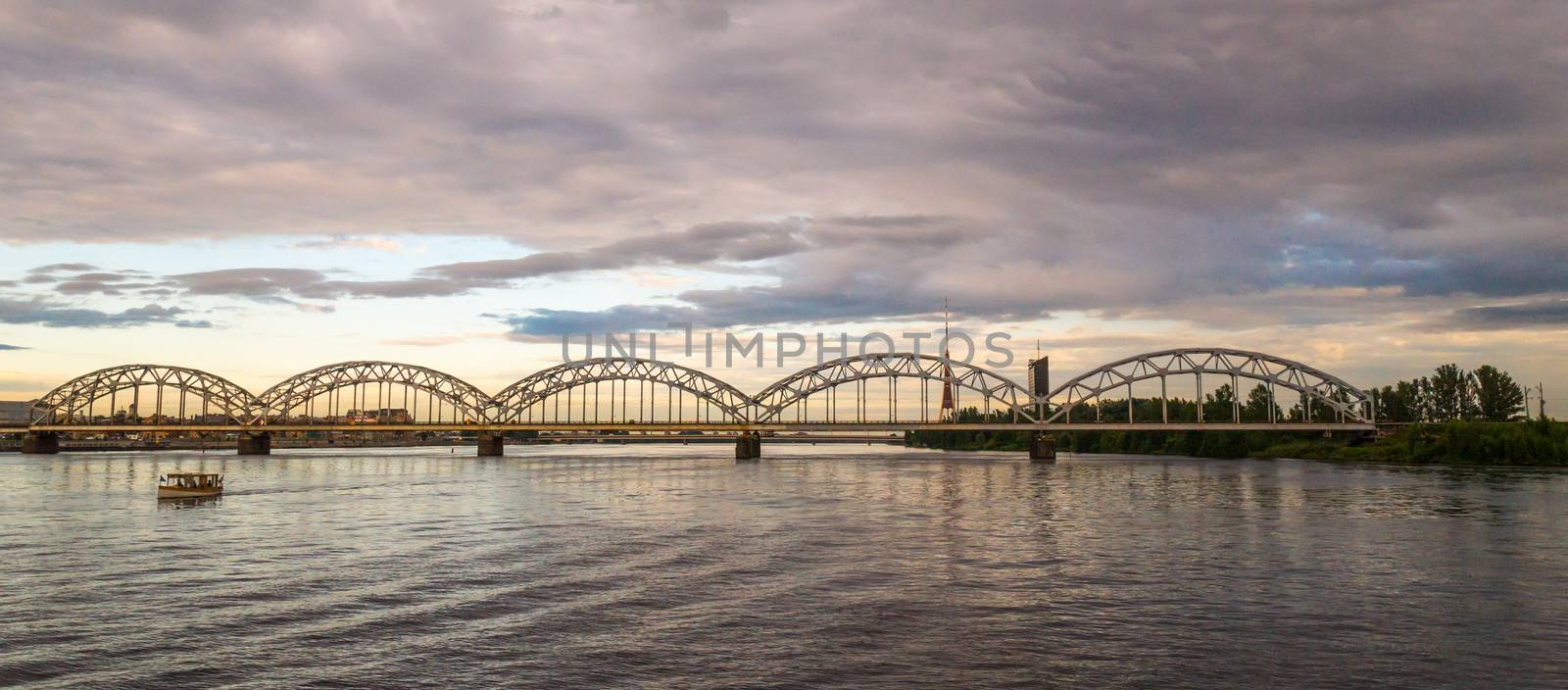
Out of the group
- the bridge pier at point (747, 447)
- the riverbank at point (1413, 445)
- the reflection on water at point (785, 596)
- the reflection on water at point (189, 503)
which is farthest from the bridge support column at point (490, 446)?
the reflection on water at point (785, 596)

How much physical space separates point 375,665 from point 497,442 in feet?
578

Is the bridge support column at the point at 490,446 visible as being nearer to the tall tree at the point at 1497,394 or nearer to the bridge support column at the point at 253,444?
the bridge support column at the point at 253,444

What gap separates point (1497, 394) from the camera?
16138 centimetres

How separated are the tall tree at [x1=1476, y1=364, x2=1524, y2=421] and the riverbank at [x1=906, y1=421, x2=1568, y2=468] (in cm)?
1716

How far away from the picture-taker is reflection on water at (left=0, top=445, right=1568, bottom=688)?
72.3ft

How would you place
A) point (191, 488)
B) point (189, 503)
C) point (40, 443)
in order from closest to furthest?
point (189, 503)
point (191, 488)
point (40, 443)

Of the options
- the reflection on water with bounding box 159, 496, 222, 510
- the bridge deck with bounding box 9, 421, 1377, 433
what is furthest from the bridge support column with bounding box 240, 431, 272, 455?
the reflection on water with bounding box 159, 496, 222, 510

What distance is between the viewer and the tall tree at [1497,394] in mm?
161000

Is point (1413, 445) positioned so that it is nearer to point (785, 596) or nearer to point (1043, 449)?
point (1043, 449)

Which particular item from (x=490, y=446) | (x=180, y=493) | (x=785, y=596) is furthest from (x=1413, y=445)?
(x=490, y=446)

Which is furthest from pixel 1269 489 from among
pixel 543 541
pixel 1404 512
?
pixel 543 541

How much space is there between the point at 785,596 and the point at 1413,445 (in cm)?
13497

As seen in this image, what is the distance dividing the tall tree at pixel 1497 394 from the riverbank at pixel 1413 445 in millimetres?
17159

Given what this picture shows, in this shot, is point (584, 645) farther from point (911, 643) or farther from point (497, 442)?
point (497, 442)
